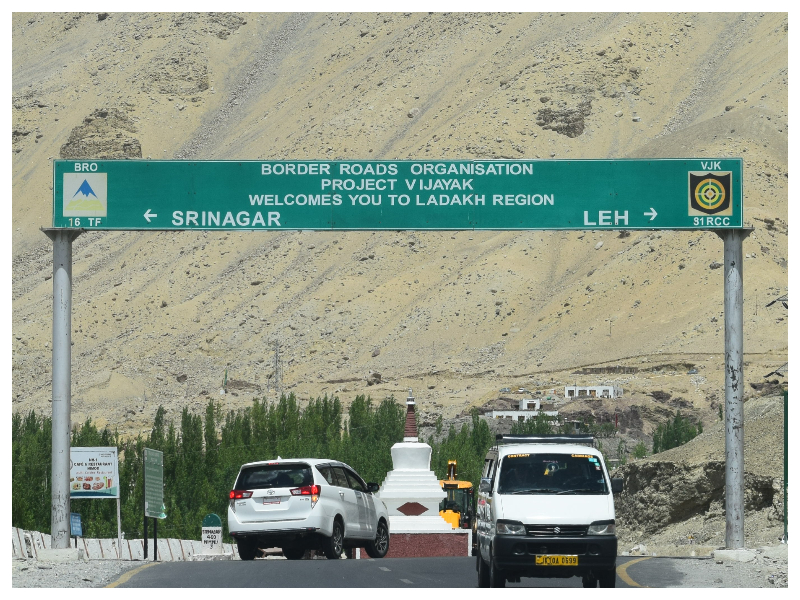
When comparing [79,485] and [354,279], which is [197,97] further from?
[79,485]

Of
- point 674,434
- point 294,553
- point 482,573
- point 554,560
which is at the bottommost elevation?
point 674,434

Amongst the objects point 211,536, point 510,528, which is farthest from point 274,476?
point 211,536

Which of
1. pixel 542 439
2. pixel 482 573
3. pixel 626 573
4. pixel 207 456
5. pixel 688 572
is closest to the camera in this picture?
pixel 482 573

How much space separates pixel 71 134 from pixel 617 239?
64.7 m

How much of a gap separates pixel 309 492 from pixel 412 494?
1244cm

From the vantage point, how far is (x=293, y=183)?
834 inches

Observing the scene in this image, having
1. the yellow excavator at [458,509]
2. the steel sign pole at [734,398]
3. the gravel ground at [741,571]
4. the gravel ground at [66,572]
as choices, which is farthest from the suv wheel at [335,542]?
the yellow excavator at [458,509]

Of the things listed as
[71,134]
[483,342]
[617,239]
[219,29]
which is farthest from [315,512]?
[219,29]

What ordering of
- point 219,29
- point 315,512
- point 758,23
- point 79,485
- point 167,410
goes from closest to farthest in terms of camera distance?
point 315,512
point 79,485
point 167,410
point 758,23
point 219,29

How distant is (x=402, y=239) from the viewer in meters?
104

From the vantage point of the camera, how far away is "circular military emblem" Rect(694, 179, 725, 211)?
21266mm

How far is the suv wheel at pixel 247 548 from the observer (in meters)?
21.2

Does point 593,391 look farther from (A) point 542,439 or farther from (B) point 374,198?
(A) point 542,439

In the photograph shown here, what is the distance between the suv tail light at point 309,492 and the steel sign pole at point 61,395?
134 inches
